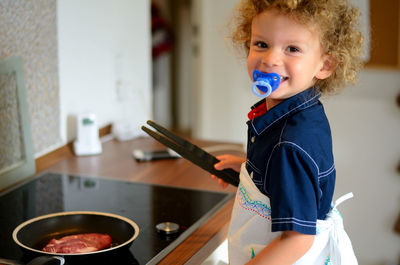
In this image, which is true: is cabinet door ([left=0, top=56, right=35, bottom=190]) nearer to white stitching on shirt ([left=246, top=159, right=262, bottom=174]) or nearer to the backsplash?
the backsplash

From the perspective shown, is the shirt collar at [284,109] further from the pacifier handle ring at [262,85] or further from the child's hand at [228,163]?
the child's hand at [228,163]

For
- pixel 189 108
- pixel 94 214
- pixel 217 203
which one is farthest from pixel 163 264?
pixel 189 108

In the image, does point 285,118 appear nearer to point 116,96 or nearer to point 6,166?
point 6,166

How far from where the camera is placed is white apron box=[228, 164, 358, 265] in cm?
99

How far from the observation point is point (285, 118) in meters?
0.99

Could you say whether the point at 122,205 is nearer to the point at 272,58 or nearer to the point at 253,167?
the point at 253,167

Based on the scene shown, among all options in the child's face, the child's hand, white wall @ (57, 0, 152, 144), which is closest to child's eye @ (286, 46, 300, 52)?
the child's face

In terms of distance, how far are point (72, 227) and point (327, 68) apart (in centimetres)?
63

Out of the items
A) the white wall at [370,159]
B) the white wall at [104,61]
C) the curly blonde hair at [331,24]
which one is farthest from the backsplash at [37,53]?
the white wall at [370,159]

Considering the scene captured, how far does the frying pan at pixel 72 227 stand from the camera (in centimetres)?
111

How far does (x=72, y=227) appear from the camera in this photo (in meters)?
1.17

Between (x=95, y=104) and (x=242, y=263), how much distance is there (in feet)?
3.18

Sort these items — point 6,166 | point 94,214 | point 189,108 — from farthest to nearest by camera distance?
point 189,108 < point 6,166 < point 94,214

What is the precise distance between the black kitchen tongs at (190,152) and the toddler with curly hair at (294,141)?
0.12m
